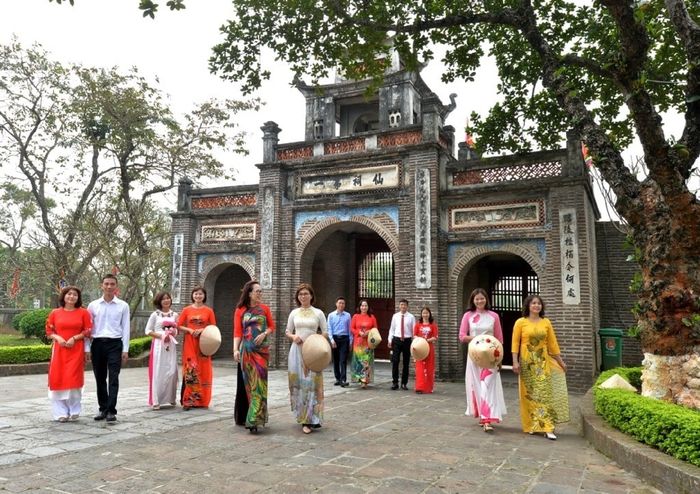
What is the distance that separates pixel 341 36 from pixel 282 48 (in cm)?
100

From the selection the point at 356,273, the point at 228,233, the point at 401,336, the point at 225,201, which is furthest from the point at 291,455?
the point at 356,273

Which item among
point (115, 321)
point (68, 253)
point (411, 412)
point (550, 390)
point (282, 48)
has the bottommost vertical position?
point (411, 412)

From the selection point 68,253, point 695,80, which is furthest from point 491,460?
point 68,253

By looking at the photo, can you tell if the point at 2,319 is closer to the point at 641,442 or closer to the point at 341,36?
the point at 341,36

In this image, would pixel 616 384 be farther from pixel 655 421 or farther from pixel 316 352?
pixel 316 352

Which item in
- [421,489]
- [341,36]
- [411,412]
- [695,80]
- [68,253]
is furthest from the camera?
[68,253]

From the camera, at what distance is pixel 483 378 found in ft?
19.9

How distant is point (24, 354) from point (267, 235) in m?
5.93

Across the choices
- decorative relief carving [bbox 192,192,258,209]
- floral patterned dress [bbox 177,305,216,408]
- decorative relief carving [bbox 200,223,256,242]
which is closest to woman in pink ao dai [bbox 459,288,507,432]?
floral patterned dress [bbox 177,305,216,408]

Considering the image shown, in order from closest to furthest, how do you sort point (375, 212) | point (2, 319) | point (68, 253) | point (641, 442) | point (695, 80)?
point (641, 442)
point (695, 80)
point (375, 212)
point (68, 253)
point (2, 319)

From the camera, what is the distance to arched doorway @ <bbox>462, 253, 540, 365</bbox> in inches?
548

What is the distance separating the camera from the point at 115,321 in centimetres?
636

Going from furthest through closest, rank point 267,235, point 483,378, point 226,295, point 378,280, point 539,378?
point 378,280
point 226,295
point 267,235
point 483,378
point 539,378

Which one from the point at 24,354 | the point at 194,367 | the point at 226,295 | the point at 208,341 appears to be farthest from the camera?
the point at 226,295
